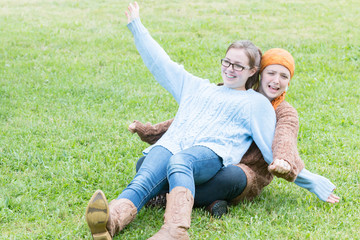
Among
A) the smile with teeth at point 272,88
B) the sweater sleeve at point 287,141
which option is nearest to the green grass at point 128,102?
the sweater sleeve at point 287,141

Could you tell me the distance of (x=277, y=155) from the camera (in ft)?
11.8

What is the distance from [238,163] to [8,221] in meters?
1.78

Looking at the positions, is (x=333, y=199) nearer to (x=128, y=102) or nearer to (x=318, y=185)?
(x=318, y=185)

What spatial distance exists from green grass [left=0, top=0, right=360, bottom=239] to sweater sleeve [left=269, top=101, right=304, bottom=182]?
0.37 metres

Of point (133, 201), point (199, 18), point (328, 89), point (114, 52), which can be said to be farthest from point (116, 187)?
point (199, 18)

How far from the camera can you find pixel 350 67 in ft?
26.8

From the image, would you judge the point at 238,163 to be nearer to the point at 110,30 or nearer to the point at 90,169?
the point at 90,169

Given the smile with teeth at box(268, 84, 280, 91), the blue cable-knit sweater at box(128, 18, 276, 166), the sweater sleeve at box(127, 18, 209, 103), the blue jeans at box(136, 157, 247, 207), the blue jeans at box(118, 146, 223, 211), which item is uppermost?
the sweater sleeve at box(127, 18, 209, 103)

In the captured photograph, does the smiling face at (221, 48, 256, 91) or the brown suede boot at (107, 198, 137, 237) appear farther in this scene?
the smiling face at (221, 48, 256, 91)

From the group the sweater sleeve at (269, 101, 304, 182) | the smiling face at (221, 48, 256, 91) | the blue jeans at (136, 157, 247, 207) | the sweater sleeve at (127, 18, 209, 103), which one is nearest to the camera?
the sweater sleeve at (269, 101, 304, 182)

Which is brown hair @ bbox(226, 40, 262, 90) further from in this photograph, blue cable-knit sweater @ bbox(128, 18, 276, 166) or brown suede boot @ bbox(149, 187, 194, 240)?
brown suede boot @ bbox(149, 187, 194, 240)

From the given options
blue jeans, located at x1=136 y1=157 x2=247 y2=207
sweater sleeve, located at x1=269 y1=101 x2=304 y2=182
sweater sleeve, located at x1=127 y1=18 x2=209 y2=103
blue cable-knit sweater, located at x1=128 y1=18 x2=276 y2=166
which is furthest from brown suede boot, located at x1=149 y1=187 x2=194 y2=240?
sweater sleeve, located at x1=127 y1=18 x2=209 y2=103

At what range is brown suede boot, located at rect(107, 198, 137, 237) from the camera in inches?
129

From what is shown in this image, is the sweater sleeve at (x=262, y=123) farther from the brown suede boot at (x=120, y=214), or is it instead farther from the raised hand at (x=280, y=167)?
the brown suede boot at (x=120, y=214)
